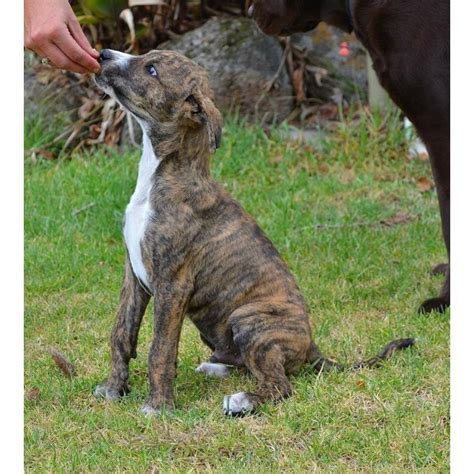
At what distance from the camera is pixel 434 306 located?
5.16m

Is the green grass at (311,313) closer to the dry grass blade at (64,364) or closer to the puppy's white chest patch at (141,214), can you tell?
the dry grass blade at (64,364)

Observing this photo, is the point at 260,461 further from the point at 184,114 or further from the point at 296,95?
the point at 296,95

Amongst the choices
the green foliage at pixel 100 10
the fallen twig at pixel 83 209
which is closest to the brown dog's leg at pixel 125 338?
the fallen twig at pixel 83 209

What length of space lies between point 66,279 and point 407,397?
2.57 m

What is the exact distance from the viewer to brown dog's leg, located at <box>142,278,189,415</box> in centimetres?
382

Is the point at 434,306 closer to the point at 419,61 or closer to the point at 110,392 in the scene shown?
the point at 419,61

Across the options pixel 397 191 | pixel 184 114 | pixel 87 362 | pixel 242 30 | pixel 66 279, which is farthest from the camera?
pixel 242 30

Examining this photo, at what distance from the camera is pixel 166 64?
3.88 metres

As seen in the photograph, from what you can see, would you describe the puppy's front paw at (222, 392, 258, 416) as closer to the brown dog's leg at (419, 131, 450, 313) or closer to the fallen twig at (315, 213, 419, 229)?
the brown dog's leg at (419, 131, 450, 313)

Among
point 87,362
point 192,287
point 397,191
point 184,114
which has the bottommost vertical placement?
point 397,191

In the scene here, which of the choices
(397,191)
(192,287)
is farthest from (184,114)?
(397,191)

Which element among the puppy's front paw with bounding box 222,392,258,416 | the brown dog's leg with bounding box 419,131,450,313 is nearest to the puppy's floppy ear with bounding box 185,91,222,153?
the puppy's front paw with bounding box 222,392,258,416

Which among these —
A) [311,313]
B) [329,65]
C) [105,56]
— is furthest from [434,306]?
[329,65]

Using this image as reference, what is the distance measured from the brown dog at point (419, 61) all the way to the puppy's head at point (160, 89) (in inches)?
55.1
